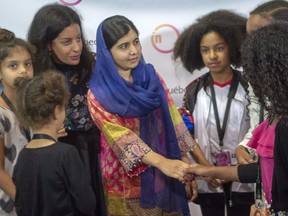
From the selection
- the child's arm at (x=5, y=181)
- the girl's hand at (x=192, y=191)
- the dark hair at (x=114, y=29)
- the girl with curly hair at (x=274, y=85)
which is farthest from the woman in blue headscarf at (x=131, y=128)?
the girl with curly hair at (x=274, y=85)

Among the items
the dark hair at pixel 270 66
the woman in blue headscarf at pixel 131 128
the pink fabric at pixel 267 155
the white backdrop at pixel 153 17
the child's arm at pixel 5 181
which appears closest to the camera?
the dark hair at pixel 270 66

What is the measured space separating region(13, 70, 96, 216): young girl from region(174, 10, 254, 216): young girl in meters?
0.91

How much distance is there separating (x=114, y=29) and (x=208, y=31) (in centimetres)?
66

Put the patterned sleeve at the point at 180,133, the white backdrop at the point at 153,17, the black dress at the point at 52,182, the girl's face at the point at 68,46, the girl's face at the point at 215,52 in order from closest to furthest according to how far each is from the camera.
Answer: the black dress at the point at 52,182 → the patterned sleeve at the point at 180,133 → the girl's face at the point at 68,46 → the girl's face at the point at 215,52 → the white backdrop at the point at 153,17

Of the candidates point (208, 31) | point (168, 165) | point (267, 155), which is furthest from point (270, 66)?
point (208, 31)

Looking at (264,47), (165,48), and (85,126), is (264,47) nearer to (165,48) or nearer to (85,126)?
(85,126)

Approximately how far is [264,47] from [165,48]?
5.38 ft

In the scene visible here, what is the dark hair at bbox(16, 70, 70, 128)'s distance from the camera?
6.09ft

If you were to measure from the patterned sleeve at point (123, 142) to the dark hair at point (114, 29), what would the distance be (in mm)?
317

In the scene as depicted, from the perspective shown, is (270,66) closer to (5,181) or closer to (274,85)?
(274,85)

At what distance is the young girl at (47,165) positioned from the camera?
1.78 m

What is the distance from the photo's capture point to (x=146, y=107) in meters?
2.19

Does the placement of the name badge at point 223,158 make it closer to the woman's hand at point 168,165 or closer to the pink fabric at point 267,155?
the woman's hand at point 168,165

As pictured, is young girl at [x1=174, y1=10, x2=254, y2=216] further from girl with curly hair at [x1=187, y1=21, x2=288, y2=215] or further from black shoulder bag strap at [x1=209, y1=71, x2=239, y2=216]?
girl with curly hair at [x1=187, y1=21, x2=288, y2=215]
